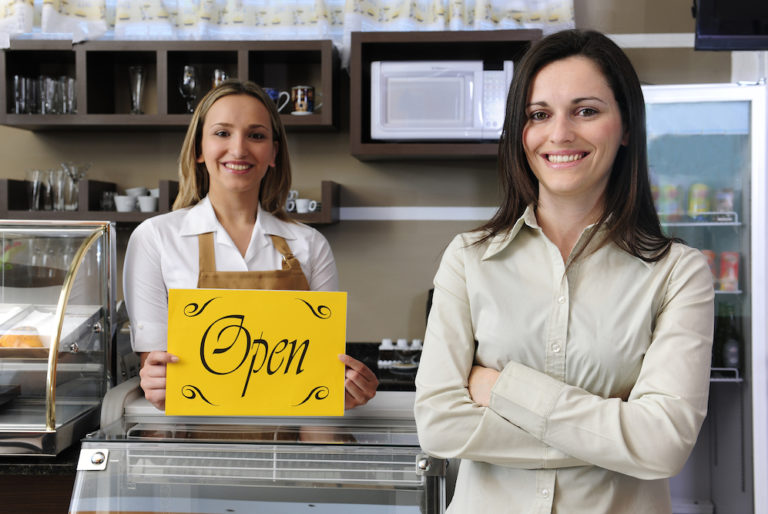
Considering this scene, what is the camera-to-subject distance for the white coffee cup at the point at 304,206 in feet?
11.1

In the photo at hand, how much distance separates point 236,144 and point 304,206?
162 centimetres

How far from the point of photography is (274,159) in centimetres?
193

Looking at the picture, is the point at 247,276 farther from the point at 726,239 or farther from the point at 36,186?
the point at 726,239

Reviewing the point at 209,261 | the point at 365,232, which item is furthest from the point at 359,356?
the point at 209,261

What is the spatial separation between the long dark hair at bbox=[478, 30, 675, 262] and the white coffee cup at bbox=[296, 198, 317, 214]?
7.24ft

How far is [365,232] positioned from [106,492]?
98.3 inches

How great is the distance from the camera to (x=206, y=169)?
193 centimetres

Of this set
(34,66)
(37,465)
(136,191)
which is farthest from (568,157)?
(34,66)

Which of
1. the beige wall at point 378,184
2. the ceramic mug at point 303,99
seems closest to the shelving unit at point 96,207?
the beige wall at point 378,184

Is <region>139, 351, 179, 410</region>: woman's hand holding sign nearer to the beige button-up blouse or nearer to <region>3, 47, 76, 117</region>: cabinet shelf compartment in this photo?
the beige button-up blouse

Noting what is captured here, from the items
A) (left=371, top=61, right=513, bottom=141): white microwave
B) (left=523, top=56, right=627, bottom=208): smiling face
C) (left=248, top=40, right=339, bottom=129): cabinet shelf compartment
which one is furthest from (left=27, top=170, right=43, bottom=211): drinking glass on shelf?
(left=523, top=56, right=627, bottom=208): smiling face

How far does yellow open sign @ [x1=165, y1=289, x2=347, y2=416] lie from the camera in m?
1.39

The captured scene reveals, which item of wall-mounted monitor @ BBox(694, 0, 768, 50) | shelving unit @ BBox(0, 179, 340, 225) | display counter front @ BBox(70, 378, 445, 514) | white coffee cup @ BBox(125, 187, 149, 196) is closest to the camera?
display counter front @ BBox(70, 378, 445, 514)

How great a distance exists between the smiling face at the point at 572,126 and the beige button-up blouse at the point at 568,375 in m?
0.10
